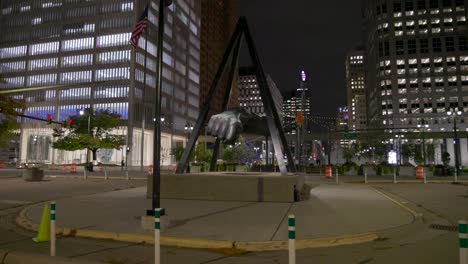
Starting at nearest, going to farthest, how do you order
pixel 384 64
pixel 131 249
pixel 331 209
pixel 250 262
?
pixel 250 262 → pixel 131 249 → pixel 331 209 → pixel 384 64

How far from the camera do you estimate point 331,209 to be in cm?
1352

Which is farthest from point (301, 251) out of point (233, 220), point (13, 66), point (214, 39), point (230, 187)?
point (214, 39)

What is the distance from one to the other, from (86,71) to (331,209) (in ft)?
262

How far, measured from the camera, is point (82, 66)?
3265 inches

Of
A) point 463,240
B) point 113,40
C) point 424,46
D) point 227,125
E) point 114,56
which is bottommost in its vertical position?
point 463,240

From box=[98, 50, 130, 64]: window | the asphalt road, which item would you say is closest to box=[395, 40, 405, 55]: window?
box=[98, 50, 130, 64]: window

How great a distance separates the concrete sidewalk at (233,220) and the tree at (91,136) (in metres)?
51.8

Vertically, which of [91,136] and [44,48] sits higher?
[44,48]

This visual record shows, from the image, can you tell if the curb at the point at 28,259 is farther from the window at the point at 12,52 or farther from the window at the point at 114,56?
the window at the point at 12,52

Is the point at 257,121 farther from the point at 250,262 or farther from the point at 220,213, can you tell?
the point at 250,262

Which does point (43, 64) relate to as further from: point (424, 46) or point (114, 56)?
point (424, 46)

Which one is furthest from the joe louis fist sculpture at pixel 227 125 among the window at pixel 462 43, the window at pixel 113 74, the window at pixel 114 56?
the window at pixel 462 43

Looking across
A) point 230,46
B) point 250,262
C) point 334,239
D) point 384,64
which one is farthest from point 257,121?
point 384,64

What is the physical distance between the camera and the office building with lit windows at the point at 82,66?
80062 mm
